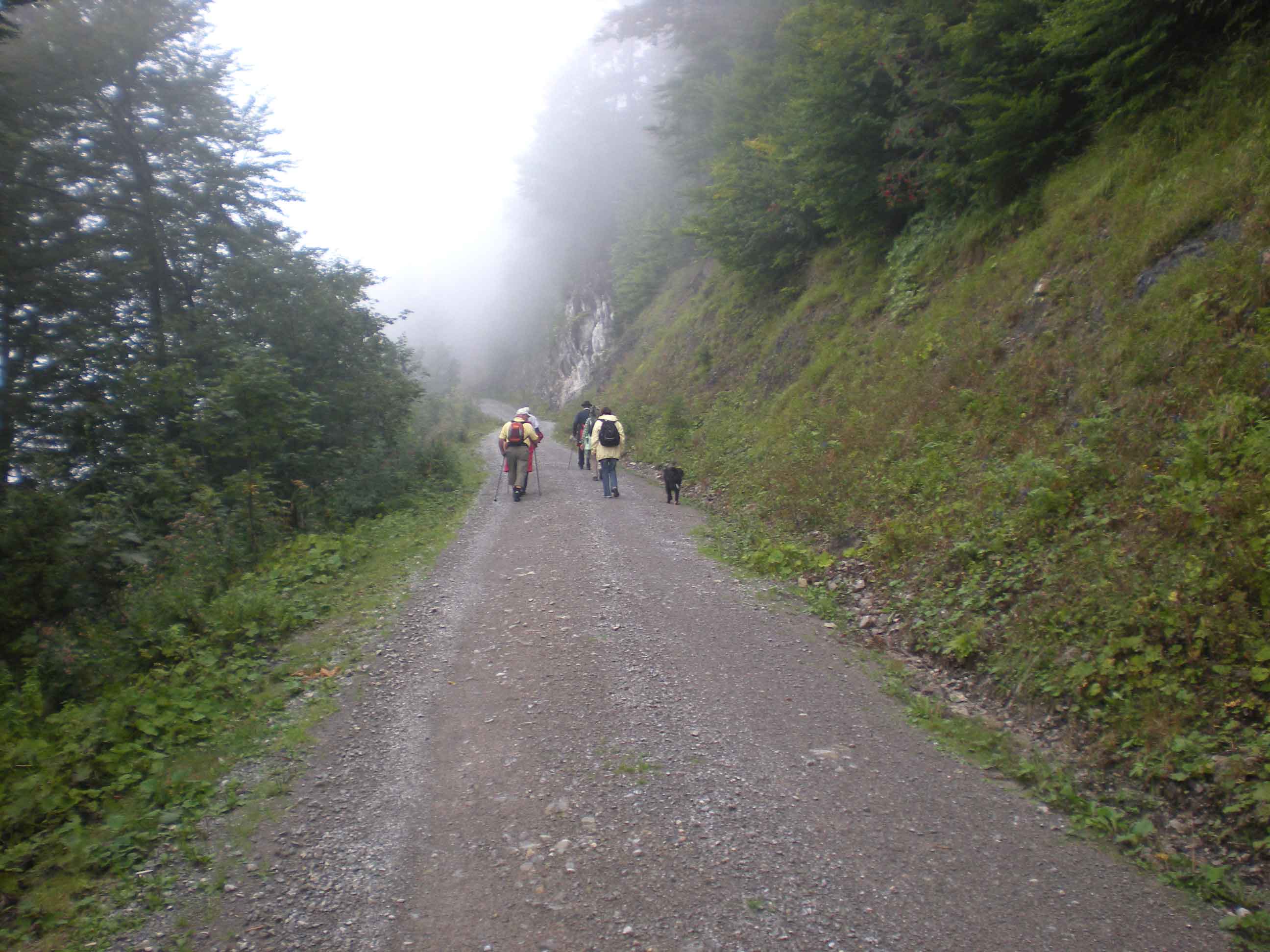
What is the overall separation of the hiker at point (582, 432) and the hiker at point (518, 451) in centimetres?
412

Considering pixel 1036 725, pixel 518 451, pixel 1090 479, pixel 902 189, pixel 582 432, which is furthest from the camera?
pixel 582 432

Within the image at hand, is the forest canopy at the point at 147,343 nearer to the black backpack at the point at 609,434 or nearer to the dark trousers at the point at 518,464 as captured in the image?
the dark trousers at the point at 518,464

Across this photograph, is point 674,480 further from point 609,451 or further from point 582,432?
point 582,432

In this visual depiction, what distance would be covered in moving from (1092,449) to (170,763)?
7925mm

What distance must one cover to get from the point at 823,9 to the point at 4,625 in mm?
14972

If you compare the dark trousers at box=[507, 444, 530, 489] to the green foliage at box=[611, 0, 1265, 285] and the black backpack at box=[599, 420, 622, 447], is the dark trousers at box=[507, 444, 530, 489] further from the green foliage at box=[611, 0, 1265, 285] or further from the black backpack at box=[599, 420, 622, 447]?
the green foliage at box=[611, 0, 1265, 285]

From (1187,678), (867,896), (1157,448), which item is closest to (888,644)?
(1187,678)

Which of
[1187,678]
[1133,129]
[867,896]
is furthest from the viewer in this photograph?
[1133,129]

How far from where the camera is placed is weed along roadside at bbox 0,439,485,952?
3.46m

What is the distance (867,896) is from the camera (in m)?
3.31

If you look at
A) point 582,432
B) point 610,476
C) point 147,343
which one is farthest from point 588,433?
point 147,343

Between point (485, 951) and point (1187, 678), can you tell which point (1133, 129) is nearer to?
point (1187, 678)

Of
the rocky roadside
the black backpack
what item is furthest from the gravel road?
the black backpack

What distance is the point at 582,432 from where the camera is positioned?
1911cm
